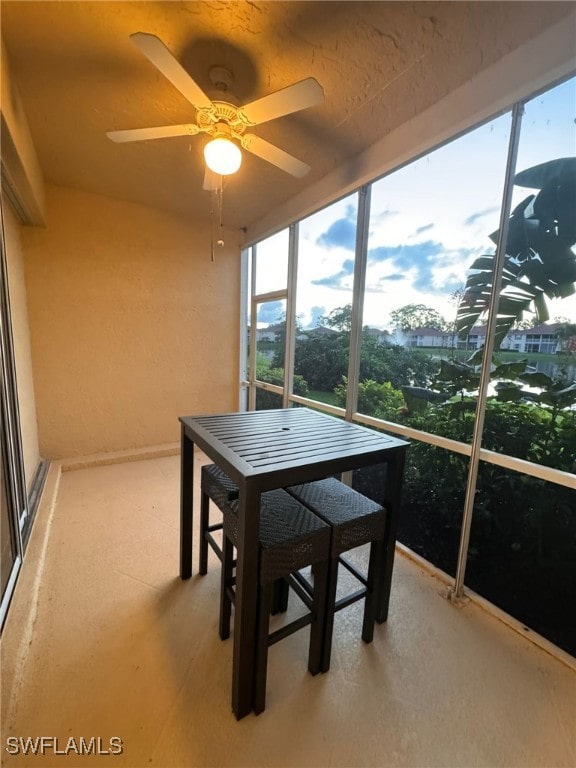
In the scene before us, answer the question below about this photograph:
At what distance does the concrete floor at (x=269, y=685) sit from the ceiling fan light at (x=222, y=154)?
7.35 feet

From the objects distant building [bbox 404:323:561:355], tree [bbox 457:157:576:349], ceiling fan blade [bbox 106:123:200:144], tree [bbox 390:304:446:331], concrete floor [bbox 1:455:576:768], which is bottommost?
concrete floor [bbox 1:455:576:768]

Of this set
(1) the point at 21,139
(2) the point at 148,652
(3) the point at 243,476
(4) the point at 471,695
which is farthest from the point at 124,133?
(4) the point at 471,695

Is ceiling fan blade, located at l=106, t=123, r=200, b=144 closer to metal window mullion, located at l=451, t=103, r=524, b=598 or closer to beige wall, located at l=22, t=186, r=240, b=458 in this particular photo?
metal window mullion, located at l=451, t=103, r=524, b=598

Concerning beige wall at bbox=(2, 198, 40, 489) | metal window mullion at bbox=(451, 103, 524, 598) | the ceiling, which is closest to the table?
metal window mullion at bbox=(451, 103, 524, 598)

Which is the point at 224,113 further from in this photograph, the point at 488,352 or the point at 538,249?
the point at 488,352

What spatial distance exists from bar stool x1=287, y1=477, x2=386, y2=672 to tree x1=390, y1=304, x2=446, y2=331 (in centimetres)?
116

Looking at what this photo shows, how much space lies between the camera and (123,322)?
3420 millimetres

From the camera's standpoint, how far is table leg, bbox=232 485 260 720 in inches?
42.1

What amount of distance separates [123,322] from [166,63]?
262cm

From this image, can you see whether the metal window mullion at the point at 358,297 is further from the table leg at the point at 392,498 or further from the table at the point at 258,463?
the table leg at the point at 392,498

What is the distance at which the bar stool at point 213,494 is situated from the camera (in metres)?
1.46

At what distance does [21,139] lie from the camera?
192 centimetres

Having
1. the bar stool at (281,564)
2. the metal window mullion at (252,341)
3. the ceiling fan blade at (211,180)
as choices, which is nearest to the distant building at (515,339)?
the bar stool at (281,564)

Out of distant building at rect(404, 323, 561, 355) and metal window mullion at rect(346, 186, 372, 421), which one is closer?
distant building at rect(404, 323, 561, 355)
